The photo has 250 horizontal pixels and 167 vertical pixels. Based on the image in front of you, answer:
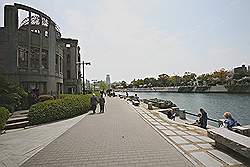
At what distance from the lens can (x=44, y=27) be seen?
99.3 ft

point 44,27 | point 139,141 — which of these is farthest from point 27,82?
point 139,141

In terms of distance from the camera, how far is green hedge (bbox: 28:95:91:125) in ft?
47.8

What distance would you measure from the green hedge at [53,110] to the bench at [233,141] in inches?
401

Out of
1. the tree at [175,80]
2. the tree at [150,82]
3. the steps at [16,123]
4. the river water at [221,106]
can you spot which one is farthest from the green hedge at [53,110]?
the tree at [150,82]

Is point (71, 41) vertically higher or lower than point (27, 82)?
higher

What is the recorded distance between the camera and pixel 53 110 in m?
15.5

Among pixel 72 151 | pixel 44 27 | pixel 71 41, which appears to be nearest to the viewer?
pixel 72 151

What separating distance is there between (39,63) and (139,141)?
21449 mm

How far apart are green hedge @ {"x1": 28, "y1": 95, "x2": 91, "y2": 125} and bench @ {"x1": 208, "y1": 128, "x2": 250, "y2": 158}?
33.4ft

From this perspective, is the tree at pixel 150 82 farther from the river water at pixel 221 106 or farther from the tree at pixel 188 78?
the river water at pixel 221 106

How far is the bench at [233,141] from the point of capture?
605 centimetres

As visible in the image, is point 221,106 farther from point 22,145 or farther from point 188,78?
point 188,78

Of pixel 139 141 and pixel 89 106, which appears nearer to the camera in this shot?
pixel 139 141

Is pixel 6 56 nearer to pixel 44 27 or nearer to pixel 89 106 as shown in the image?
pixel 44 27
